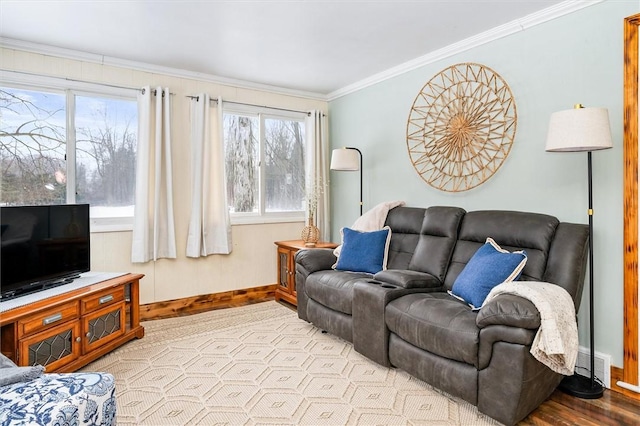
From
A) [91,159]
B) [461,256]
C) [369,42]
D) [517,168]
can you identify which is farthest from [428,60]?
[91,159]

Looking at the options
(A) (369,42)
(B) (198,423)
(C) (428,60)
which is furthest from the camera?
(C) (428,60)

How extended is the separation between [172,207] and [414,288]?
2.67 m

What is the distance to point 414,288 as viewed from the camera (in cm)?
278

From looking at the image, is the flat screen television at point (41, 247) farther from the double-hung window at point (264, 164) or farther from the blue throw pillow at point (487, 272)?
the blue throw pillow at point (487, 272)

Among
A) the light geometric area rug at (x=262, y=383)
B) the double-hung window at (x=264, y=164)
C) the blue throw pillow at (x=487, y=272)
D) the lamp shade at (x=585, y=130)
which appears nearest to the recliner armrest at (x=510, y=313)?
the blue throw pillow at (x=487, y=272)

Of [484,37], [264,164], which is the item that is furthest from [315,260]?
[484,37]

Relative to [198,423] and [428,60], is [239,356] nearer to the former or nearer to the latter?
[198,423]

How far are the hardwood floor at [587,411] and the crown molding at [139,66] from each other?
13.7ft

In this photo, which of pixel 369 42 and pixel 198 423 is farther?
pixel 369 42

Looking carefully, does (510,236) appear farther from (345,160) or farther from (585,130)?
(345,160)

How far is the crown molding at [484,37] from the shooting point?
2688 millimetres

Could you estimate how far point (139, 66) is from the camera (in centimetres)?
394

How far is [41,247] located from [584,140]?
147 inches

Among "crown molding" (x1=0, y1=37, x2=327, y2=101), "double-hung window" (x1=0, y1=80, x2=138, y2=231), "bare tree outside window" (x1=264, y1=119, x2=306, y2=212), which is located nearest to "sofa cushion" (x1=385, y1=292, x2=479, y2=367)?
"bare tree outside window" (x1=264, y1=119, x2=306, y2=212)
